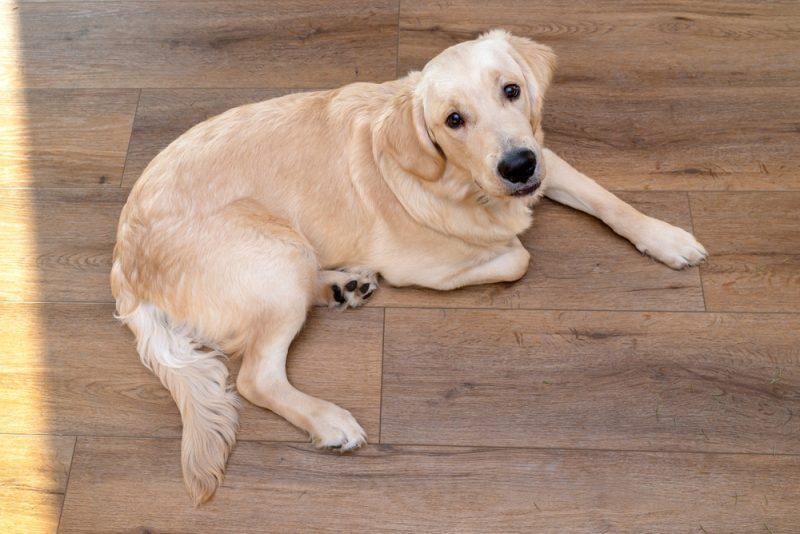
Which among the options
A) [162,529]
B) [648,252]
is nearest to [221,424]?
[162,529]

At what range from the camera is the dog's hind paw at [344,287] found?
2.29 meters

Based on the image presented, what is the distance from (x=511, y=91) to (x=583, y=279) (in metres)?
0.66

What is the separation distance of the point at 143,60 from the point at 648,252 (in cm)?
198

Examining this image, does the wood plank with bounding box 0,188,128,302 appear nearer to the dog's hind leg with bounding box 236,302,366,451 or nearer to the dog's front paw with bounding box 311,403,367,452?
the dog's hind leg with bounding box 236,302,366,451

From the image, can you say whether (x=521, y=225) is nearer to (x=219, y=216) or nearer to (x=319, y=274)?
(x=319, y=274)

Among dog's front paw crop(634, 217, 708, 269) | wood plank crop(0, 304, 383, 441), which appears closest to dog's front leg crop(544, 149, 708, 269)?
dog's front paw crop(634, 217, 708, 269)

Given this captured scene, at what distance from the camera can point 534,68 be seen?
2023 millimetres

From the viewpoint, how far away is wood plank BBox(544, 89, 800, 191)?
2469 mm

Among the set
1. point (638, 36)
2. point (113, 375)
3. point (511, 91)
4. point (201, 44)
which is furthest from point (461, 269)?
point (201, 44)

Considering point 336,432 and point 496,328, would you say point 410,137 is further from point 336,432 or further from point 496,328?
point 336,432

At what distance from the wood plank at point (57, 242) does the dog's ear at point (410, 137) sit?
1.05 metres

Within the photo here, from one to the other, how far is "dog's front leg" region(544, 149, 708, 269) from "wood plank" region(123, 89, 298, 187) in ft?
3.50

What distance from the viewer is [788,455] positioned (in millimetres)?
1963

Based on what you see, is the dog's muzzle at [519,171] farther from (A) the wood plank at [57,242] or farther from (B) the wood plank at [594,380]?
(A) the wood plank at [57,242]
